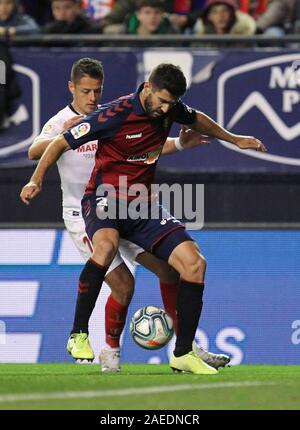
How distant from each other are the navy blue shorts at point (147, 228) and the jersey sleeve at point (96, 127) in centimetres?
48

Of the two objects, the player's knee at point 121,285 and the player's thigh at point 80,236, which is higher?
the player's thigh at point 80,236

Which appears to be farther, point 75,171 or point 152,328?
point 75,171

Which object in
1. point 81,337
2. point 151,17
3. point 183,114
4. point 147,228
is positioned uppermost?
point 151,17

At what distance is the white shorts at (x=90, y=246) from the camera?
881 centimetres

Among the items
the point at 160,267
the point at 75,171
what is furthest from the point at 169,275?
the point at 75,171

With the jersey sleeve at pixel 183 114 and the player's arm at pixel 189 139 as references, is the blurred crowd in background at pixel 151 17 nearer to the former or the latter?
the player's arm at pixel 189 139

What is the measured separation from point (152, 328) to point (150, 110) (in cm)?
154

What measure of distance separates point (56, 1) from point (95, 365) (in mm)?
4284

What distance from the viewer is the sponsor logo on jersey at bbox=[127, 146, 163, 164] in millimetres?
8461

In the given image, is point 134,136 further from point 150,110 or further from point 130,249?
point 130,249

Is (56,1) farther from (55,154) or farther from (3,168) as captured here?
(55,154)

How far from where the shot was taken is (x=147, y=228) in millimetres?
8453

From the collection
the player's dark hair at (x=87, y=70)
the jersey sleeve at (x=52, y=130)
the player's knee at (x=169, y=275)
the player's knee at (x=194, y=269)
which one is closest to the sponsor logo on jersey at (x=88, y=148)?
the jersey sleeve at (x=52, y=130)

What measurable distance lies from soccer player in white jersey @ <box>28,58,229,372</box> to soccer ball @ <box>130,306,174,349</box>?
0.21 metres
